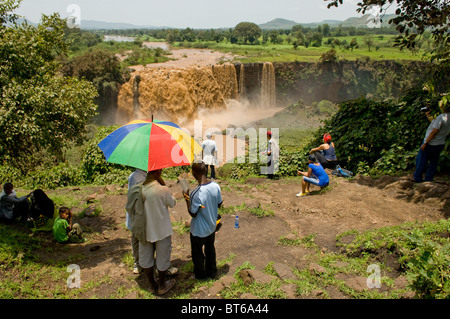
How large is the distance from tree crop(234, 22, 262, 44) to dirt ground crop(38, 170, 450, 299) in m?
65.5

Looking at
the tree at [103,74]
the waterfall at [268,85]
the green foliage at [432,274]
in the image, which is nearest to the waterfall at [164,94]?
the tree at [103,74]

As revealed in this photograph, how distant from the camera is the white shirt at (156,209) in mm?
3600

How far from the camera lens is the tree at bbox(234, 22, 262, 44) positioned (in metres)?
68.2

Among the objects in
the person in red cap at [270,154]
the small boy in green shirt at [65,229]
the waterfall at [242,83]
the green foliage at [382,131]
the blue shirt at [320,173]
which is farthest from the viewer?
the waterfall at [242,83]

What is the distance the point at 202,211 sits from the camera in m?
3.71

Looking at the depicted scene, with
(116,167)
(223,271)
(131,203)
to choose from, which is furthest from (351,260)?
(116,167)

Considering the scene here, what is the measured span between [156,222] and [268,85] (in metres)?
32.9

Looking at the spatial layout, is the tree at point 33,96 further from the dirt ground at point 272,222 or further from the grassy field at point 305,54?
the grassy field at point 305,54

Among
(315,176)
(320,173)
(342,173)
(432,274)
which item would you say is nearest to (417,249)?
(432,274)

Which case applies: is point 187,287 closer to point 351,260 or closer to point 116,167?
point 351,260

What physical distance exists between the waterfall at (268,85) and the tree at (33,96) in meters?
29.3

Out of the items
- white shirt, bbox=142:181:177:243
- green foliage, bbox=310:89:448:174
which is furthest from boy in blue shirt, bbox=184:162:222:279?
green foliage, bbox=310:89:448:174

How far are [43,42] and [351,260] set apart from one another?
6.29 meters

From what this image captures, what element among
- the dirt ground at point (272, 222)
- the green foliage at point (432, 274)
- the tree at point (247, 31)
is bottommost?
the dirt ground at point (272, 222)
